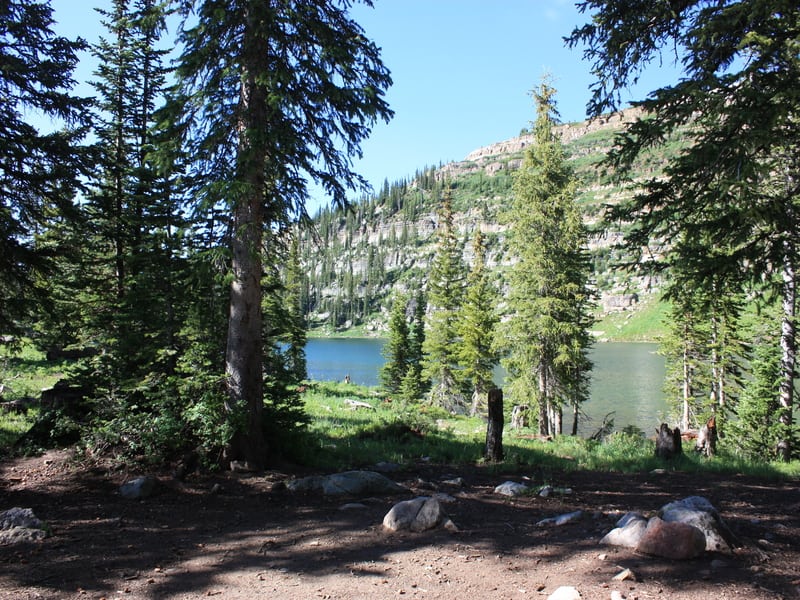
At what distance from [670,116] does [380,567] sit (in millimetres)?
7317

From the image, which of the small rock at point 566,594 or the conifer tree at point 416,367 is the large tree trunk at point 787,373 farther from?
the conifer tree at point 416,367

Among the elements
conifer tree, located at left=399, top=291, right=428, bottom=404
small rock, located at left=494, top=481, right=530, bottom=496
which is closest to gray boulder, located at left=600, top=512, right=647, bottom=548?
small rock, located at left=494, top=481, right=530, bottom=496

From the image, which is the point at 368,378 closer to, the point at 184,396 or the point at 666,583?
the point at 184,396

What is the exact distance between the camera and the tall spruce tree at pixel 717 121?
616 centimetres

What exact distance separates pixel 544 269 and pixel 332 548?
19.1 m

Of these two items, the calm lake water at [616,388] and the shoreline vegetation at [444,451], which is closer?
the shoreline vegetation at [444,451]

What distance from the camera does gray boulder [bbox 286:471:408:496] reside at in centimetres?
729

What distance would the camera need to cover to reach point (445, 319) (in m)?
35.2

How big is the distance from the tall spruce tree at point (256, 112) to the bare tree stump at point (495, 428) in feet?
16.1

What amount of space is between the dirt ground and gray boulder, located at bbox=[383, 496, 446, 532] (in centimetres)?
16

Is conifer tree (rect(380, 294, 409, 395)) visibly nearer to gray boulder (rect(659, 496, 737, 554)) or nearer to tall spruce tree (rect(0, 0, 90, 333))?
tall spruce tree (rect(0, 0, 90, 333))

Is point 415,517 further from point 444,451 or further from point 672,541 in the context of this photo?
point 444,451

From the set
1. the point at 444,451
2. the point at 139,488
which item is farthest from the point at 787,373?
the point at 139,488

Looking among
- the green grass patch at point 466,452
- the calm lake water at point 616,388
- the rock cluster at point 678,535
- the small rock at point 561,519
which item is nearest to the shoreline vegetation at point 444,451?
the green grass patch at point 466,452
